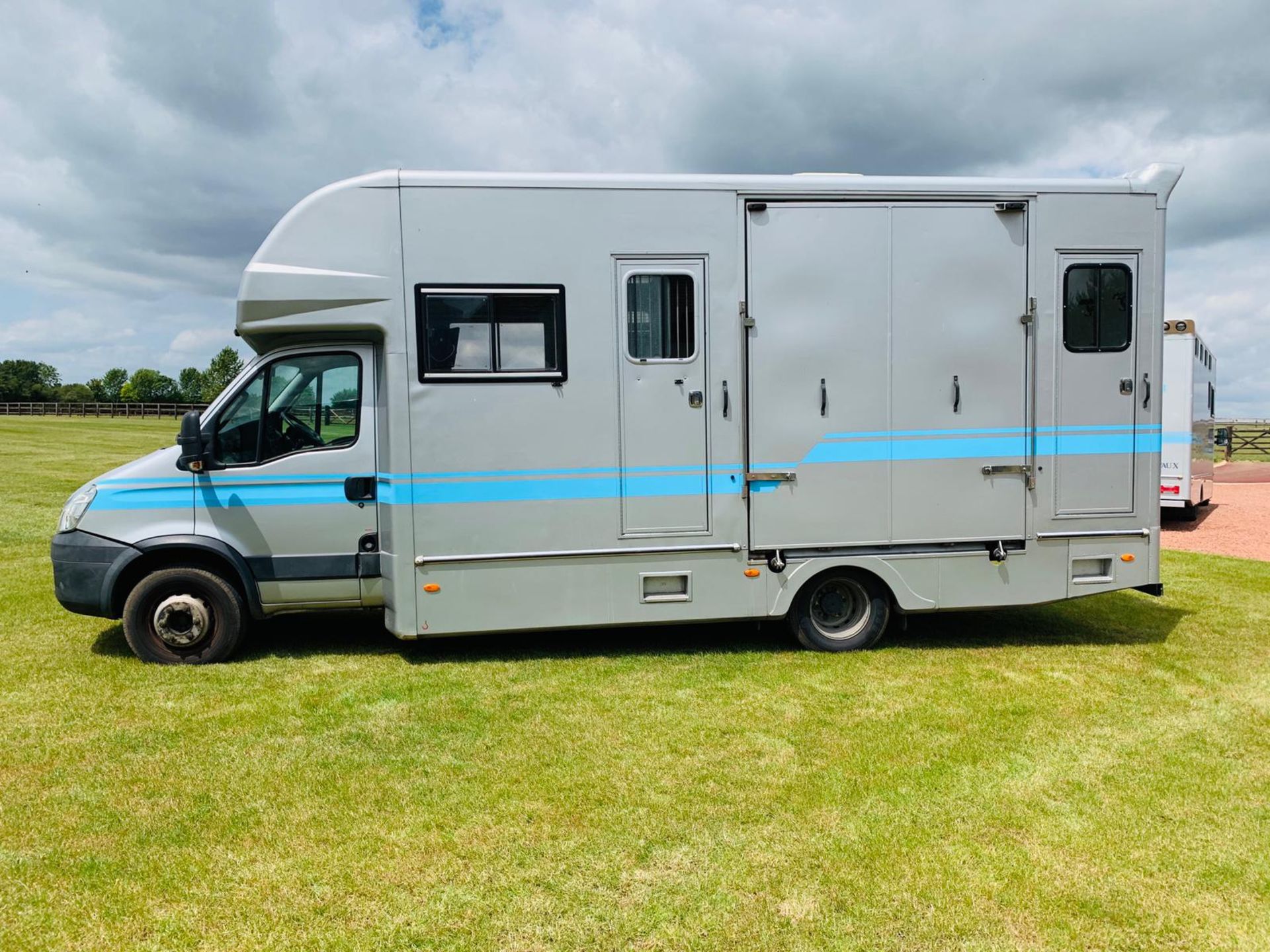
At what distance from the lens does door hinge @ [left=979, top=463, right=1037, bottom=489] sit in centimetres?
654

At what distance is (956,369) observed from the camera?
6.46 m

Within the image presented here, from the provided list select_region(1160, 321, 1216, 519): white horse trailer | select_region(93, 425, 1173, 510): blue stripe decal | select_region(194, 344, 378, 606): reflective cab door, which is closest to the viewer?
select_region(93, 425, 1173, 510): blue stripe decal

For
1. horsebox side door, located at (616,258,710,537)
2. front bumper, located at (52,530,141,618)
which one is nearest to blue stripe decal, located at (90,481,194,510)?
front bumper, located at (52,530,141,618)

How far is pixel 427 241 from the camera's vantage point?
6055 mm

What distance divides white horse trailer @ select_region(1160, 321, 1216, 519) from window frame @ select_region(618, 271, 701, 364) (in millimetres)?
9332

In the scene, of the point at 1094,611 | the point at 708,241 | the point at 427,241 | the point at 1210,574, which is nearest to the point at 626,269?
the point at 708,241

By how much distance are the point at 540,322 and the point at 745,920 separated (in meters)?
4.04

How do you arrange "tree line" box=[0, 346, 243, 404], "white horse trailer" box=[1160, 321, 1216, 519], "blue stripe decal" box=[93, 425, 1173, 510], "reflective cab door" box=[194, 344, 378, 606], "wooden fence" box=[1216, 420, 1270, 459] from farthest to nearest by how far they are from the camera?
"tree line" box=[0, 346, 243, 404] < "wooden fence" box=[1216, 420, 1270, 459] < "white horse trailer" box=[1160, 321, 1216, 519] < "reflective cab door" box=[194, 344, 378, 606] < "blue stripe decal" box=[93, 425, 1173, 510]

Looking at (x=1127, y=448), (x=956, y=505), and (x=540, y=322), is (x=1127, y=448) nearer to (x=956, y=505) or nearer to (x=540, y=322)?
(x=956, y=505)

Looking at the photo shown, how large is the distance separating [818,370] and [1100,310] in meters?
2.12

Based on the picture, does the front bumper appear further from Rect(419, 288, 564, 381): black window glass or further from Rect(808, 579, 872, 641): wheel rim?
Rect(808, 579, 872, 641): wheel rim

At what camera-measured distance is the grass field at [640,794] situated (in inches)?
131

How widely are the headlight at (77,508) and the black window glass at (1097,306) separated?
272 inches

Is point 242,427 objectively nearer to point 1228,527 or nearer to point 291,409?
point 291,409
